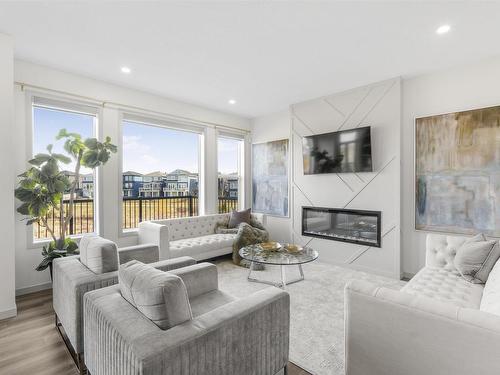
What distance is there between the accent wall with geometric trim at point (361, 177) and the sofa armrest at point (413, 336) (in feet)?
8.42

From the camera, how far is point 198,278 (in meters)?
2.01

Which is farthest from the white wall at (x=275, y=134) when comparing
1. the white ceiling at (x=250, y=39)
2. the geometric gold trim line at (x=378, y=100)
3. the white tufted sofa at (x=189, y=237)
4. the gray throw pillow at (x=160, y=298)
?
the gray throw pillow at (x=160, y=298)

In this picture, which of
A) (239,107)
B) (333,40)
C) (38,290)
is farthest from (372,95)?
(38,290)

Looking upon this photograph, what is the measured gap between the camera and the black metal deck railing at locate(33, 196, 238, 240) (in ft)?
11.8

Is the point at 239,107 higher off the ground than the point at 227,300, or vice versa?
the point at 239,107

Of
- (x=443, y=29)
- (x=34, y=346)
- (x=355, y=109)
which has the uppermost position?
(x=443, y=29)

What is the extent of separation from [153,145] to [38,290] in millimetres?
2567

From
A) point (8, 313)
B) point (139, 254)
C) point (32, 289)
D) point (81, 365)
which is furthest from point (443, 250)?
point (32, 289)

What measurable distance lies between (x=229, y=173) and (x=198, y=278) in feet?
12.0

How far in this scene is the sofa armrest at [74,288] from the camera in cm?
178

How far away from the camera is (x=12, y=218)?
8.45ft

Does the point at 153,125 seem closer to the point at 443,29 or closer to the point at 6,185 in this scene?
the point at 6,185

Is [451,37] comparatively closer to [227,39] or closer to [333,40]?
[333,40]

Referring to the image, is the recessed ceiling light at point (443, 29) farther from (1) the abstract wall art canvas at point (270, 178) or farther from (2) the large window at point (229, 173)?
(2) the large window at point (229, 173)
